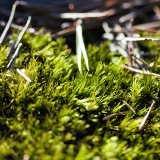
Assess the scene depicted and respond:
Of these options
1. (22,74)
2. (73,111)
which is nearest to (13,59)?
(22,74)

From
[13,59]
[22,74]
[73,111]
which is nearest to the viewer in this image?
[73,111]

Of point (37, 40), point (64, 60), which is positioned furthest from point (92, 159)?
point (37, 40)

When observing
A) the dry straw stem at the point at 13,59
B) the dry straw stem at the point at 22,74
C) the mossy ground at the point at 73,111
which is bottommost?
the mossy ground at the point at 73,111

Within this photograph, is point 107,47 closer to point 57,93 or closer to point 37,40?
point 37,40

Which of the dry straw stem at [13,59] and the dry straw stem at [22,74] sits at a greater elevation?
the dry straw stem at [13,59]

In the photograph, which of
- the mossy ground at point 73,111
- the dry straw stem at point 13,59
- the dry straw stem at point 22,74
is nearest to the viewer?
the mossy ground at point 73,111

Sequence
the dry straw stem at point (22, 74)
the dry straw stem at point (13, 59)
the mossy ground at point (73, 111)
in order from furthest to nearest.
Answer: the dry straw stem at point (13, 59), the dry straw stem at point (22, 74), the mossy ground at point (73, 111)

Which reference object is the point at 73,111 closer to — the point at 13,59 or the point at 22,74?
the point at 22,74

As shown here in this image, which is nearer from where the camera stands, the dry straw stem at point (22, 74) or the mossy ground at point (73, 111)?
the mossy ground at point (73, 111)
